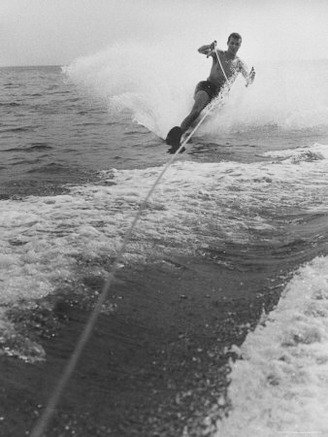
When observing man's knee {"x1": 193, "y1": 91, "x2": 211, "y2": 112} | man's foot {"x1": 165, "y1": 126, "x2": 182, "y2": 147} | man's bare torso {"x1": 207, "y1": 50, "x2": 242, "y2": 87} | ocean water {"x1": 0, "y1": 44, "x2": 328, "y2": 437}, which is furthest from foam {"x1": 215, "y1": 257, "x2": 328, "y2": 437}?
man's bare torso {"x1": 207, "y1": 50, "x2": 242, "y2": 87}

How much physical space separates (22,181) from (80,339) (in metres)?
4.21

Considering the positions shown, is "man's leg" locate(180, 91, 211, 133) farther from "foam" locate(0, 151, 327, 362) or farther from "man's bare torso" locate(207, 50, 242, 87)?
"foam" locate(0, 151, 327, 362)

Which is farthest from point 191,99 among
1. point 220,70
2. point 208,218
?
point 208,218

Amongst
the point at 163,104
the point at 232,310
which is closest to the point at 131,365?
the point at 232,310

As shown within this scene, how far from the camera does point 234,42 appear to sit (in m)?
10.5

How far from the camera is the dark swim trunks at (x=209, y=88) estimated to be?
1033cm

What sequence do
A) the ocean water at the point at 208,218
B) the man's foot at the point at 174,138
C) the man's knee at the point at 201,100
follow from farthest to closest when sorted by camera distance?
1. the man's knee at the point at 201,100
2. the man's foot at the point at 174,138
3. the ocean water at the point at 208,218

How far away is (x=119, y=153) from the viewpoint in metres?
8.38

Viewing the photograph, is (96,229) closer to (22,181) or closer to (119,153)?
(22,181)

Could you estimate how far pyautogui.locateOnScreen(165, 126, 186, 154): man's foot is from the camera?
8195 millimetres

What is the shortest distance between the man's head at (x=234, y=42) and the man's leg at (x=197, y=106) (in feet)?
5.13

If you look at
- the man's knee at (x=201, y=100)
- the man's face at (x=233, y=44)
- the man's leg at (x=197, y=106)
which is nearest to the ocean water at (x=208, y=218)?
the man's leg at (x=197, y=106)

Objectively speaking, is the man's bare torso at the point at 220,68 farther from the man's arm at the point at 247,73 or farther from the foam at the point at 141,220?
the foam at the point at 141,220

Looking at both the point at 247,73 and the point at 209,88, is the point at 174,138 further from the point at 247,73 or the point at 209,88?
the point at 247,73
